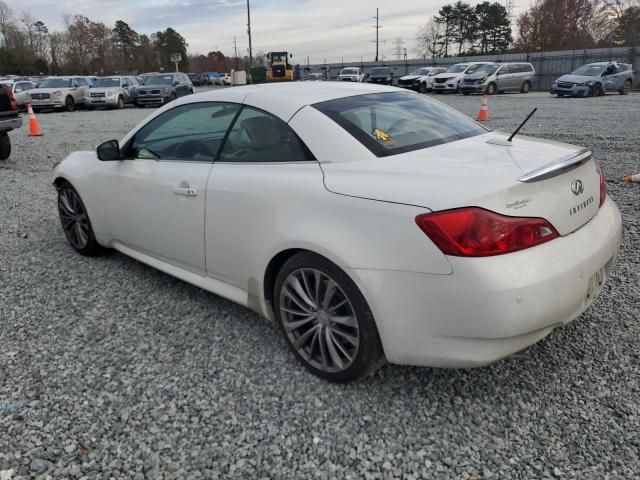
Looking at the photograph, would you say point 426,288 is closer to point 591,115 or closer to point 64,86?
point 591,115

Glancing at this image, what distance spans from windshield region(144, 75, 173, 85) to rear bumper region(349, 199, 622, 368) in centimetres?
Answer: 2531

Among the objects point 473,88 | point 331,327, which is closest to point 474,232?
point 331,327

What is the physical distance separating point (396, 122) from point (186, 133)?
1.54 m

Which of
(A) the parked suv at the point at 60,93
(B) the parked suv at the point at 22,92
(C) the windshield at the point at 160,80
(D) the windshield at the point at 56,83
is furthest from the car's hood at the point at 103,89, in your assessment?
(B) the parked suv at the point at 22,92

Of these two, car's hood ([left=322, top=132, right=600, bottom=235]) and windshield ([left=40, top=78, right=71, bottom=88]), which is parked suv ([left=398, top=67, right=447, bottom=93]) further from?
car's hood ([left=322, top=132, right=600, bottom=235])

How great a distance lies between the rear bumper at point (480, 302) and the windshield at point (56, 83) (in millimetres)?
25347

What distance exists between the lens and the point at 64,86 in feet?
77.6

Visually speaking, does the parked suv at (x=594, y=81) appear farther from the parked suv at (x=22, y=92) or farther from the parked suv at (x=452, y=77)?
the parked suv at (x=22, y=92)

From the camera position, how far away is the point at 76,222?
4.59 meters

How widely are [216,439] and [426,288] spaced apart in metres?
1.15

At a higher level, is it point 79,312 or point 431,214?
point 431,214

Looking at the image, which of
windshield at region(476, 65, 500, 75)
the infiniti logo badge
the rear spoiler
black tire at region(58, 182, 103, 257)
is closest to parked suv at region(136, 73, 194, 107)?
windshield at region(476, 65, 500, 75)

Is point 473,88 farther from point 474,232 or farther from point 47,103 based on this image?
point 474,232

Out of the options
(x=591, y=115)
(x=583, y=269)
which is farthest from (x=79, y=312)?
(x=591, y=115)
